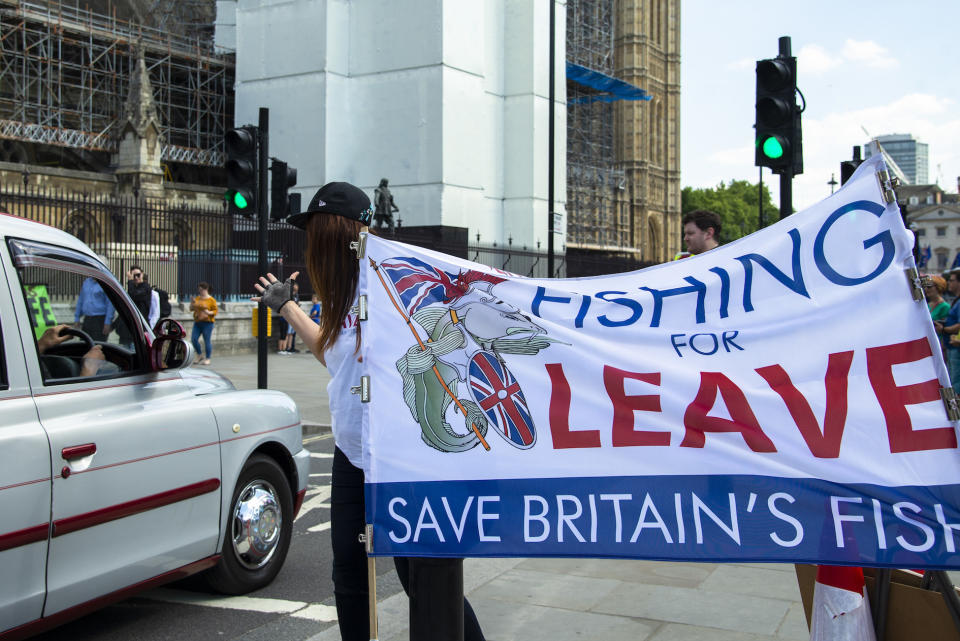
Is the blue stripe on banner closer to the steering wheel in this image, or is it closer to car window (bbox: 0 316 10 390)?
car window (bbox: 0 316 10 390)

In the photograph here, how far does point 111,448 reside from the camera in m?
3.87

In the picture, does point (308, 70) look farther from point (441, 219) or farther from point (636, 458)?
point (636, 458)

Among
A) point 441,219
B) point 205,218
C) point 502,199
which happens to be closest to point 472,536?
point 205,218

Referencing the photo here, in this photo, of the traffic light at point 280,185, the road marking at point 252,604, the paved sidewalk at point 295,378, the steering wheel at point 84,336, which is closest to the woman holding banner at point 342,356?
the steering wheel at point 84,336

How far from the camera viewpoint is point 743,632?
14.0 ft

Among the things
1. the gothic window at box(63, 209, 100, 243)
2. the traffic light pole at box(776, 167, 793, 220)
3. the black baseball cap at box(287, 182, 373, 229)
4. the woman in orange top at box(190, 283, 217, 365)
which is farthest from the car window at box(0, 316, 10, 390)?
the gothic window at box(63, 209, 100, 243)

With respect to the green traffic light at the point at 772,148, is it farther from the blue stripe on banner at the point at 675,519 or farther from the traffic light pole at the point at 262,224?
the traffic light pole at the point at 262,224

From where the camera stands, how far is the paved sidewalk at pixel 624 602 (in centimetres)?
429

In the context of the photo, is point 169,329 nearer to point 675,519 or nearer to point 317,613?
point 317,613

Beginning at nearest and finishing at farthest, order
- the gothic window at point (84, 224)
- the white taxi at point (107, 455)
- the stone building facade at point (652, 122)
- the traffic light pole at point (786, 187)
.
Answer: the white taxi at point (107, 455), the traffic light pole at point (786, 187), the gothic window at point (84, 224), the stone building facade at point (652, 122)

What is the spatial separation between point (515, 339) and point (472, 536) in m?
0.61

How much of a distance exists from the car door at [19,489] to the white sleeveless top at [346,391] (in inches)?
46.7

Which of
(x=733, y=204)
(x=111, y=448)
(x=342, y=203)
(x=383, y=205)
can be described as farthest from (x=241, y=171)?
(x=733, y=204)

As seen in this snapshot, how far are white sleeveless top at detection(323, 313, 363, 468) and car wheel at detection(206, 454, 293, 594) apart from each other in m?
1.93
